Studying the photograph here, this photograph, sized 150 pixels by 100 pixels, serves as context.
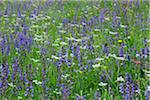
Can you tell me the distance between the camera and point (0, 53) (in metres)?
3.83

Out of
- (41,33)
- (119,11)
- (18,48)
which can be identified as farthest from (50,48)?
(119,11)

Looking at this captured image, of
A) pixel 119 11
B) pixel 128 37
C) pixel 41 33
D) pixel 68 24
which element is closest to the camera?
pixel 128 37

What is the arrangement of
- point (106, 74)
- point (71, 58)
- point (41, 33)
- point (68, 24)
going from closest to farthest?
point (106, 74) < point (71, 58) < point (41, 33) < point (68, 24)

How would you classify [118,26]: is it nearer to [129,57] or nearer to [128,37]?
[128,37]

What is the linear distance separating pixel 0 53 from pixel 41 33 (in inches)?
35.3

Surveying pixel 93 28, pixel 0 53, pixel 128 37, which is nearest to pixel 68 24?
pixel 93 28

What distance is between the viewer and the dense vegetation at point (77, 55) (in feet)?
10.0

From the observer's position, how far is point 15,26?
16.1 feet

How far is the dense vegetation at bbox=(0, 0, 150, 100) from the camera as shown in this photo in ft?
10.0

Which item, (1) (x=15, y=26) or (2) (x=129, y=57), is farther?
(1) (x=15, y=26)

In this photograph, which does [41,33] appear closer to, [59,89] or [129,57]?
Answer: [129,57]

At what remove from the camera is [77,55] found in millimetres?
3639

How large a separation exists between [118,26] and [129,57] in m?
1.21

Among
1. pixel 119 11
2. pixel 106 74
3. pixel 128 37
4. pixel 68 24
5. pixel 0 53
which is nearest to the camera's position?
pixel 106 74
